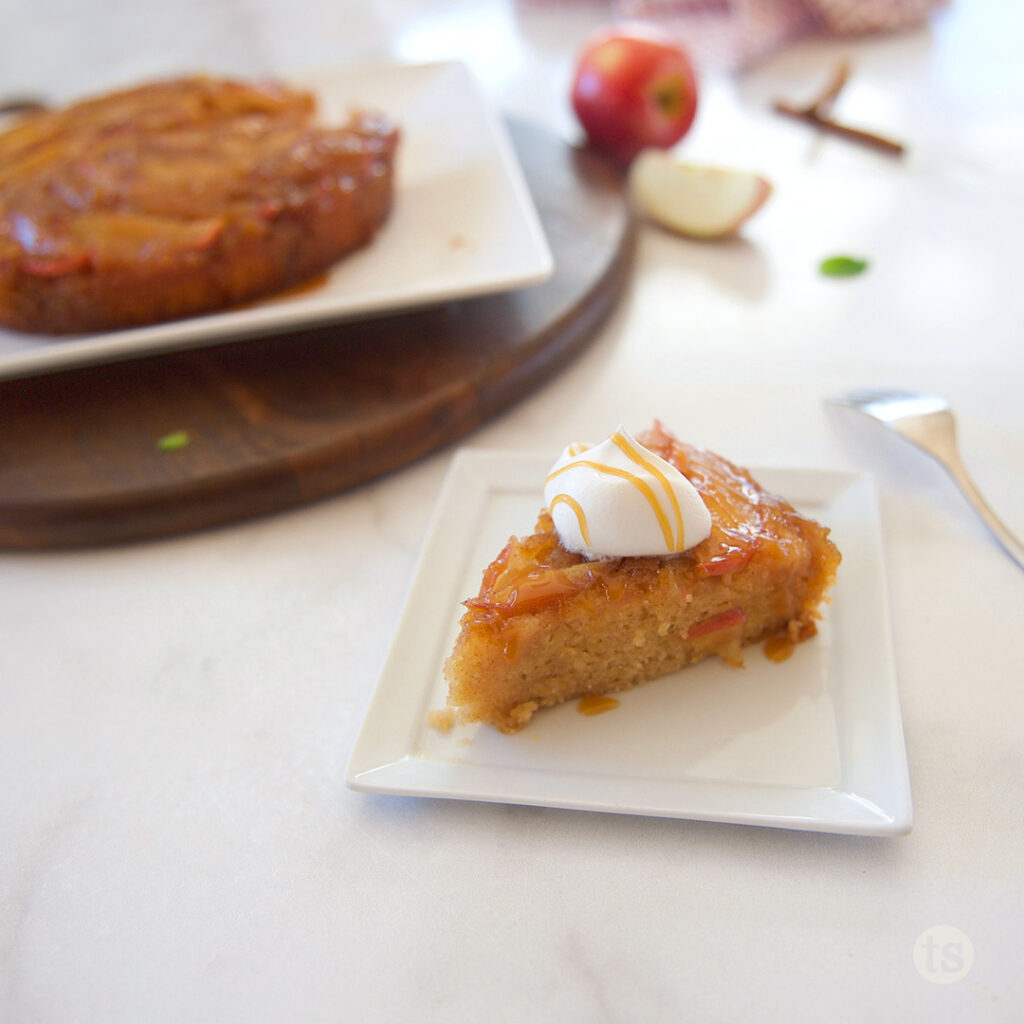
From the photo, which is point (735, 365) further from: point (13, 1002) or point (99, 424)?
point (13, 1002)

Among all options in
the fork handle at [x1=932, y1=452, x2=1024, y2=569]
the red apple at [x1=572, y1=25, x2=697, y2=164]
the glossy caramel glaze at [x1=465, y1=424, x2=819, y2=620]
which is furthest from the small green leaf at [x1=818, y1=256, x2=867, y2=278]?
the glossy caramel glaze at [x1=465, y1=424, x2=819, y2=620]

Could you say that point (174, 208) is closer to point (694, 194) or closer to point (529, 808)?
point (694, 194)

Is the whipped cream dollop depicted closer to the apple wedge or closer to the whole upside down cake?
the whole upside down cake

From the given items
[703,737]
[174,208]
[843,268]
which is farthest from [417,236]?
[703,737]

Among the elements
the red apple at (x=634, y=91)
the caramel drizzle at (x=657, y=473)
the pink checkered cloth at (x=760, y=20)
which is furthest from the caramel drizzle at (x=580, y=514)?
the pink checkered cloth at (x=760, y=20)

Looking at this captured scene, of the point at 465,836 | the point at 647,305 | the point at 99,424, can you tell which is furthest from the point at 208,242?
the point at 465,836

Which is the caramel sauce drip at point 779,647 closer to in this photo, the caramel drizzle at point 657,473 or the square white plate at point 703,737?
the square white plate at point 703,737
